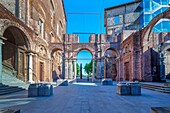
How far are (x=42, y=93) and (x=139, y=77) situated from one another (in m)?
12.8

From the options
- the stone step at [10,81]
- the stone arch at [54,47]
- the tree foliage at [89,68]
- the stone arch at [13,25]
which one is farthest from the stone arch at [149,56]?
the tree foliage at [89,68]

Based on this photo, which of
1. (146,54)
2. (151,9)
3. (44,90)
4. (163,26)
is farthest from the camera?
(151,9)

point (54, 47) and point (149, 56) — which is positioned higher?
point (54, 47)

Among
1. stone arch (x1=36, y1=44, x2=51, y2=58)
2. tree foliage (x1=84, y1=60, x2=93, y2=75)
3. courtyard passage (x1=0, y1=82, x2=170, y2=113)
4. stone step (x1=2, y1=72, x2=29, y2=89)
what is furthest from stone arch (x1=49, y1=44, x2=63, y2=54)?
tree foliage (x1=84, y1=60, x2=93, y2=75)

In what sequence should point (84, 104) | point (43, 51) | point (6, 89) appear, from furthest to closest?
point (43, 51)
point (6, 89)
point (84, 104)

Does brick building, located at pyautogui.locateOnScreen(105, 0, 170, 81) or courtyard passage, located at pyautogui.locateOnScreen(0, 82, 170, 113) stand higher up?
brick building, located at pyautogui.locateOnScreen(105, 0, 170, 81)

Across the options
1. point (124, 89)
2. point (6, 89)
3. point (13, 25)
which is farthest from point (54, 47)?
point (124, 89)

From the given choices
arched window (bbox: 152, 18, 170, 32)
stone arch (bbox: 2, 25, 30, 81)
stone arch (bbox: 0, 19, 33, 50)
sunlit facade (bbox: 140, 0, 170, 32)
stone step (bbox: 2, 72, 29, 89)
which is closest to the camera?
stone arch (bbox: 0, 19, 33, 50)

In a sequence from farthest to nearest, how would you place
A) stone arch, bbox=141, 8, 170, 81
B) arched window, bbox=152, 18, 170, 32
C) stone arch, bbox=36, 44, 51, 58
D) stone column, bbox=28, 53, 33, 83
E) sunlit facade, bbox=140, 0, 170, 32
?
sunlit facade, bbox=140, 0, 170, 32 → arched window, bbox=152, 18, 170, 32 → stone arch, bbox=36, 44, 51, 58 → stone arch, bbox=141, 8, 170, 81 → stone column, bbox=28, 53, 33, 83

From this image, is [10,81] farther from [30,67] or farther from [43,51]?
[43,51]

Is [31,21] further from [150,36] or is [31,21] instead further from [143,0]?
[143,0]

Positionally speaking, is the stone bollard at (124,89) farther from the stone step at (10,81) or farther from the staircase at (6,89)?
the stone step at (10,81)

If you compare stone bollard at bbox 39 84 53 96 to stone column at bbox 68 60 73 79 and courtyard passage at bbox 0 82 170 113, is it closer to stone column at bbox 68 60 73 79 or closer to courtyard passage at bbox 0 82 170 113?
courtyard passage at bbox 0 82 170 113

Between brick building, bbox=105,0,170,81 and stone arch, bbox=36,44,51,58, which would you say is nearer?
brick building, bbox=105,0,170,81
